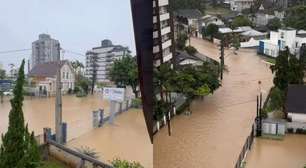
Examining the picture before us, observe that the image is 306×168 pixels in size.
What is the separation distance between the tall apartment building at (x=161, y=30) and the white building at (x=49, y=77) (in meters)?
6.22

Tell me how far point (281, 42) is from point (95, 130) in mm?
6436

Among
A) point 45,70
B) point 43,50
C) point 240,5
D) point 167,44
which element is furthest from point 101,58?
point 240,5

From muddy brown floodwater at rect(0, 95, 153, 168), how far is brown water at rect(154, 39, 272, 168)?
32 centimetres

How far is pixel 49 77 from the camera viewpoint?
7.61 m

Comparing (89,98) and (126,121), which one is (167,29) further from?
(89,98)

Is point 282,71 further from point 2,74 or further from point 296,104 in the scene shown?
point 2,74

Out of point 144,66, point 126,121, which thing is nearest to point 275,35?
point 126,121

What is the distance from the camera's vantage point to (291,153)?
14.5 feet

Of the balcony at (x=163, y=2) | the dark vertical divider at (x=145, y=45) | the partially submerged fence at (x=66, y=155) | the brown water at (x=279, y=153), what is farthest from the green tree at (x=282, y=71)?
the dark vertical divider at (x=145, y=45)

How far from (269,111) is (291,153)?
4.30ft

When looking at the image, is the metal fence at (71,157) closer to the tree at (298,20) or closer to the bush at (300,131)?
the bush at (300,131)

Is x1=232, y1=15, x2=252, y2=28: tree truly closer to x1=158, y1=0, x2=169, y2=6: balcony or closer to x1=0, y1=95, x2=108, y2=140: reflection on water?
x1=0, y1=95, x2=108, y2=140: reflection on water

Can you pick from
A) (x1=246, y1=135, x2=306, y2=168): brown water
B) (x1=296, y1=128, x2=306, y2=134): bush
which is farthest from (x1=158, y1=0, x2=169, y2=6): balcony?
(x1=296, y1=128, x2=306, y2=134): bush

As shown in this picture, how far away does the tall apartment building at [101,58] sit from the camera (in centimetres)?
906
